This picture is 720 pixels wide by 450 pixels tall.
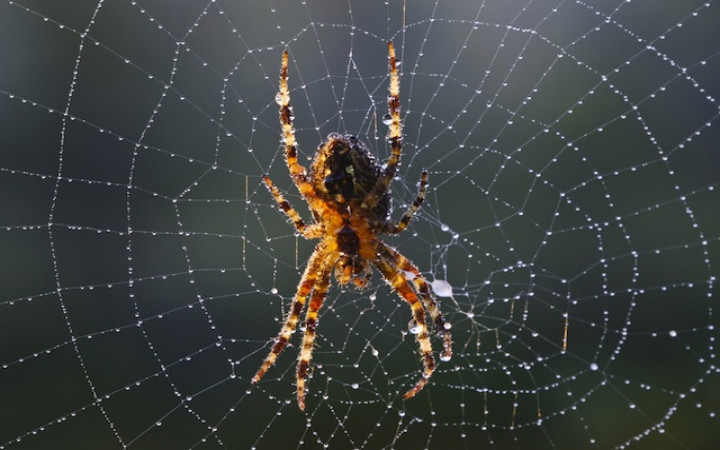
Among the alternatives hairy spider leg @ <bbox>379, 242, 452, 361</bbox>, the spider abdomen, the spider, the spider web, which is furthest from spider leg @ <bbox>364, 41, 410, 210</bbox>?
the spider web

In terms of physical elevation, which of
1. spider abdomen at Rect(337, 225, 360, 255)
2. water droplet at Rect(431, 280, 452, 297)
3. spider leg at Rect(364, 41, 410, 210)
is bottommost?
water droplet at Rect(431, 280, 452, 297)

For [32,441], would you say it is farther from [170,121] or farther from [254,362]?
[170,121]

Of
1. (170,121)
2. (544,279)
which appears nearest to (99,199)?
(170,121)

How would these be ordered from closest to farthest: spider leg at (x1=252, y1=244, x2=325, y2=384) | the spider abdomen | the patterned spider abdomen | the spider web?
the patterned spider abdomen < the spider abdomen < spider leg at (x1=252, y1=244, x2=325, y2=384) < the spider web

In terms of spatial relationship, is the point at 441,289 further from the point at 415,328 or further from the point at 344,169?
the point at 344,169

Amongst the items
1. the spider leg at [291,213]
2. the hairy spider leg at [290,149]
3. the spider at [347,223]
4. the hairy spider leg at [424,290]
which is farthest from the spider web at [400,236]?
the hairy spider leg at [290,149]

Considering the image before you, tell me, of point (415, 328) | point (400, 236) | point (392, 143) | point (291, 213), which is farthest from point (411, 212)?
point (400, 236)

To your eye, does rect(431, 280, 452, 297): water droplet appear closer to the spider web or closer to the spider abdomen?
the spider abdomen
